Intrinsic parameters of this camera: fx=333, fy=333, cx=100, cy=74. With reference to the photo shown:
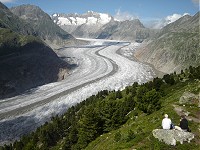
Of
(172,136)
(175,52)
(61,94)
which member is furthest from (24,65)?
(172,136)

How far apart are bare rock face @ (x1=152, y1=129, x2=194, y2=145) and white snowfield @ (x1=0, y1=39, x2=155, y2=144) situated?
1765 inches

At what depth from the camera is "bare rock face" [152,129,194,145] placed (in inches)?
986

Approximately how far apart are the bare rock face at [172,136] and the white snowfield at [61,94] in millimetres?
44823

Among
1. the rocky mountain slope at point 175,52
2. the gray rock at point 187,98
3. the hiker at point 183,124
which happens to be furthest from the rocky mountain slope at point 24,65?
the hiker at point 183,124

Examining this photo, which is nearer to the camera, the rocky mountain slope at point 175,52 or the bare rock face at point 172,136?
the bare rock face at point 172,136

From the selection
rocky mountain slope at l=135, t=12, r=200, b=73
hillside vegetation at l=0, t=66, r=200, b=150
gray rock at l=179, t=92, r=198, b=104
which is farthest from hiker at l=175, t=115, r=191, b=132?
rocky mountain slope at l=135, t=12, r=200, b=73

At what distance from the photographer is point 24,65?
411ft

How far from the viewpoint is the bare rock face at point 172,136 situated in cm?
2505

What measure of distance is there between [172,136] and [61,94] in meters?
69.6

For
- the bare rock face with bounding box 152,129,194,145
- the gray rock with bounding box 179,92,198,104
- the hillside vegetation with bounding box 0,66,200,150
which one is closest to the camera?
the bare rock face with bounding box 152,129,194,145

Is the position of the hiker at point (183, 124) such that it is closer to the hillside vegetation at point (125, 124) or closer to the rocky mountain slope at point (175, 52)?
the hillside vegetation at point (125, 124)

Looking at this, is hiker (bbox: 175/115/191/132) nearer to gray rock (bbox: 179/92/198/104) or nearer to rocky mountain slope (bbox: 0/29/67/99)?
gray rock (bbox: 179/92/198/104)

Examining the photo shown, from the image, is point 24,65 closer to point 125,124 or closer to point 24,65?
point 24,65

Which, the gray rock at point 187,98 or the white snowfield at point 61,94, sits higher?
the gray rock at point 187,98
